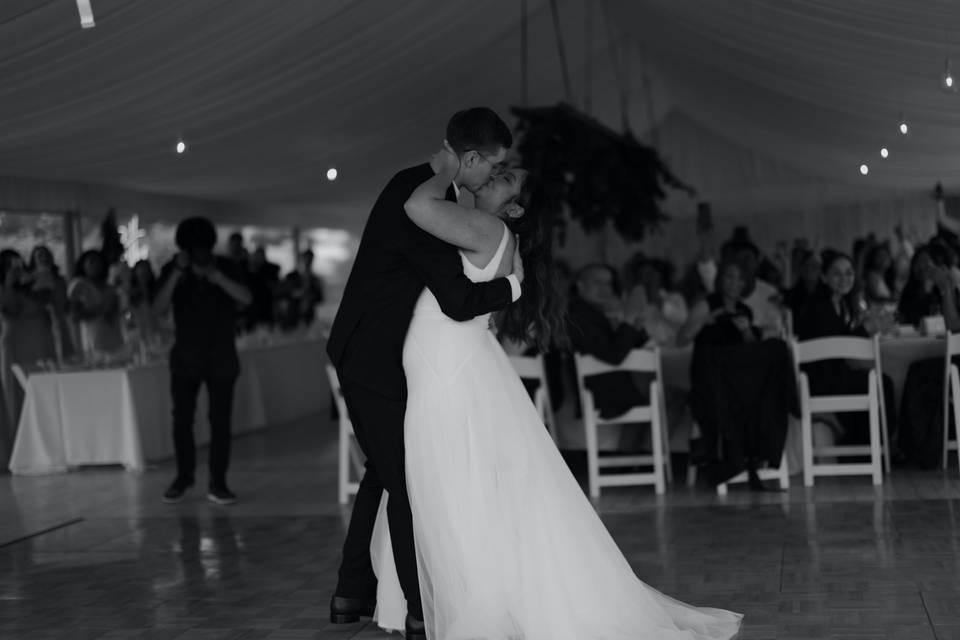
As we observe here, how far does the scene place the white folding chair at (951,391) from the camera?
6586mm

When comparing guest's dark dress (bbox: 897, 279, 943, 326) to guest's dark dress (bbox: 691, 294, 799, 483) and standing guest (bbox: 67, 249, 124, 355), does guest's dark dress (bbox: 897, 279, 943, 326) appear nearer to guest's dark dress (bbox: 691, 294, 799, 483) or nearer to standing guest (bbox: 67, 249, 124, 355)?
guest's dark dress (bbox: 691, 294, 799, 483)

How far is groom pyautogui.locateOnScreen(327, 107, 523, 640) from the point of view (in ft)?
11.7

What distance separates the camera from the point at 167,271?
6988 mm

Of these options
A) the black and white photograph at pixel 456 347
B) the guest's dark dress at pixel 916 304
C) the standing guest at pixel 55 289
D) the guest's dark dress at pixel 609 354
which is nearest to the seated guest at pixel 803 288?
the black and white photograph at pixel 456 347

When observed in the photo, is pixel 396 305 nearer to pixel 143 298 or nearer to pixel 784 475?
pixel 784 475

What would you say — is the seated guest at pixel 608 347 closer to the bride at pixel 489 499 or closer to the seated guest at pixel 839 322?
the seated guest at pixel 839 322

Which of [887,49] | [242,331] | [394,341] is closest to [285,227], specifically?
[242,331]

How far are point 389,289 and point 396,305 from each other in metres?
0.05

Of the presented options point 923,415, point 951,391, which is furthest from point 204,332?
point 951,391

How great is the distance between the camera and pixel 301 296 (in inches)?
497

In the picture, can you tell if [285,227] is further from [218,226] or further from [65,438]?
[65,438]


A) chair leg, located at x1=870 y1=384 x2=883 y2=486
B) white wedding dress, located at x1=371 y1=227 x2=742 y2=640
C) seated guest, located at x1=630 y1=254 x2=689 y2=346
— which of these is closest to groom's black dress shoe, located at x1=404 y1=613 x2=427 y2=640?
white wedding dress, located at x1=371 y1=227 x2=742 y2=640

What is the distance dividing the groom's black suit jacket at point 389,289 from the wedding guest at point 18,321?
20.4 feet

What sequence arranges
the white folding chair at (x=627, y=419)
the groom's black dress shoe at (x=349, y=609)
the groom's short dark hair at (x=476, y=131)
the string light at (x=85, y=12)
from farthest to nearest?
the white folding chair at (x=627, y=419), the string light at (x=85, y=12), the groom's black dress shoe at (x=349, y=609), the groom's short dark hair at (x=476, y=131)
